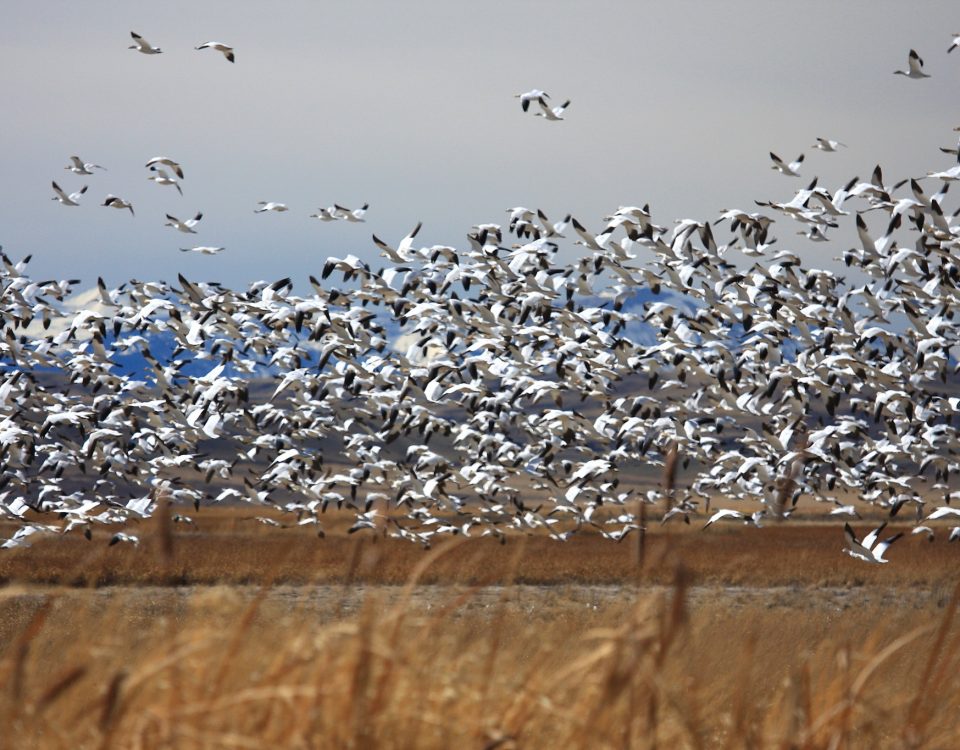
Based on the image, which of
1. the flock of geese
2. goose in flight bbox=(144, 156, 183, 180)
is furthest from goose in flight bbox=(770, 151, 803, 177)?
goose in flight bbox=(144, 156, 183, 180)

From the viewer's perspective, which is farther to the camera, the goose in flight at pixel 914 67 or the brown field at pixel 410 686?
the goose in flight at pixel 914 67

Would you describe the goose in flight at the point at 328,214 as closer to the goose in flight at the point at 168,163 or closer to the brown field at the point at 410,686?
the goose in flight at the point at 168,163

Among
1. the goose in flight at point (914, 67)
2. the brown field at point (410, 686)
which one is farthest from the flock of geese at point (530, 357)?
the brown field at point (410, 686)

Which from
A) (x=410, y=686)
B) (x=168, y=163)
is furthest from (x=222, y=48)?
(x=410, y=686)

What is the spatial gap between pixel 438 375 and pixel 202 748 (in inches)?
1141

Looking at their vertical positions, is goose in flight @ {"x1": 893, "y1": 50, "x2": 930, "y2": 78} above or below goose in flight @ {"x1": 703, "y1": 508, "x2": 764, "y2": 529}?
above

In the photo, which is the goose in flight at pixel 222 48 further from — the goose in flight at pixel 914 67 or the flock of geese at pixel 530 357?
the goose in flight at pixel 914 67

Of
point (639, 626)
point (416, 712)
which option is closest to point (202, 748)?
point (416, 712)

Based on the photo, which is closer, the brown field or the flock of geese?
the brown field

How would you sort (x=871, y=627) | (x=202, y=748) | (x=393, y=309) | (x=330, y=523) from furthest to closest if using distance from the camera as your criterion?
(x=330, y=523) → (x=393, y=309) → (x=871, y=627) → (x=202, y=748)

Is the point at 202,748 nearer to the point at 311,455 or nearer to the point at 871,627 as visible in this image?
the point at 871,627

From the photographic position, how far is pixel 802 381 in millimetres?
30047

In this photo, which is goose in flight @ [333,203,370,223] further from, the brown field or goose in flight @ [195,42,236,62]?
the brown field

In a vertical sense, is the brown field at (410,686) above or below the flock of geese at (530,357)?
above
